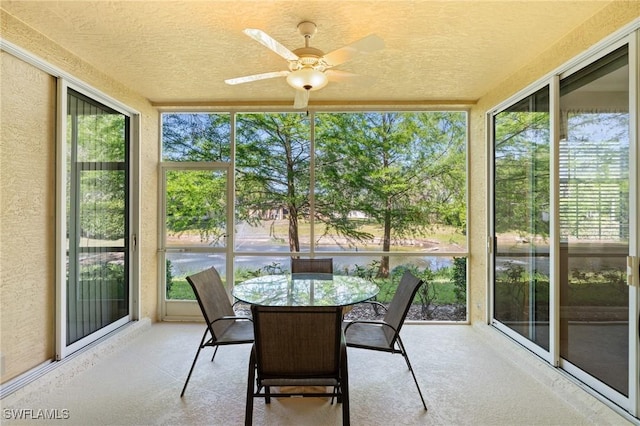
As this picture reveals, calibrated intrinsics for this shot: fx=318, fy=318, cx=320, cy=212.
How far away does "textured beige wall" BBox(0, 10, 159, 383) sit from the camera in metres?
2.22

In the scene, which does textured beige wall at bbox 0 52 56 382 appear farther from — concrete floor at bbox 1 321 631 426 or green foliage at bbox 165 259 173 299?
green foliage at bbox 165 259 173 299

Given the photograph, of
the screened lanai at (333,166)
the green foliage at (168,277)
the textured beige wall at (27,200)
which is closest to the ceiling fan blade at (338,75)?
the screened lanai at (333,166)

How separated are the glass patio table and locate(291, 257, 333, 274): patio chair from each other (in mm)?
229

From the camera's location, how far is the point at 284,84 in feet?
11.1

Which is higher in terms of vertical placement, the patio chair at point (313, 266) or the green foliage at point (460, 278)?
the patio chair at point (313, 266)

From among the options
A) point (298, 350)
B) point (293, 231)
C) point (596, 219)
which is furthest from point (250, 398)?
point (596, 219)

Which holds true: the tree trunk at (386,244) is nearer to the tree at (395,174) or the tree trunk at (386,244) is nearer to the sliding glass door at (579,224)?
the tree at (395,174)

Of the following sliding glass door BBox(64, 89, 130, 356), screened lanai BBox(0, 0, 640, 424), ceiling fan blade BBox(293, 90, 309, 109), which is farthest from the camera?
sliding glass door BBox(64, 89, 130, 356)

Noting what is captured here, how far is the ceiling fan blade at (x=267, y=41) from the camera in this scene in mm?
1721

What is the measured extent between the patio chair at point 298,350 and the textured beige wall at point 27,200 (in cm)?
189

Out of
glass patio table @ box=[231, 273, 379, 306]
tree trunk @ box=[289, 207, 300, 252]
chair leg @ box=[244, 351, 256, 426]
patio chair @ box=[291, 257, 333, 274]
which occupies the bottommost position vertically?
chair leg @ box=[244, 351, 256, 426]

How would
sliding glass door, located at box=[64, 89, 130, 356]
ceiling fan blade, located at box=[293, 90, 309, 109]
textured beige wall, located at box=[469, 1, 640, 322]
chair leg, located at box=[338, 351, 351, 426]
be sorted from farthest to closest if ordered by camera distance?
1. sliding glass door, located at box=[64, 89, 130, 356]
2. textured beige wall, located at box=[469, 1, 640, 322]
3. ceiling fan blade, located at box=[293, 90, 309, 109]
4. chair leg, located at box=[338, 351, 351, 426]

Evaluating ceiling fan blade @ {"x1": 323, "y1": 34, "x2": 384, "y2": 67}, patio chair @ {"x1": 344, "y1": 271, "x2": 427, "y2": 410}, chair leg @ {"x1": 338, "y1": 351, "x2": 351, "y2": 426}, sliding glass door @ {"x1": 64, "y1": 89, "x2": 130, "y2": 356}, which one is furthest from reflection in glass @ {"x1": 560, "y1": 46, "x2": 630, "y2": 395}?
sliding glass door @ {"x1": 64, "y1": 89, "x2": 130, "y2": 356}

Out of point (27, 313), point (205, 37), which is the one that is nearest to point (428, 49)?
point (205, 37)
